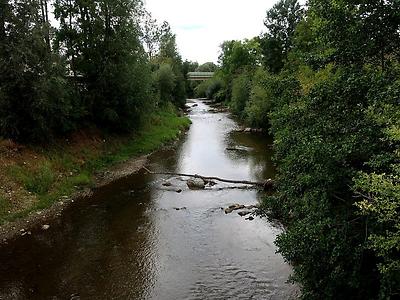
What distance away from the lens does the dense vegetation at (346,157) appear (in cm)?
898

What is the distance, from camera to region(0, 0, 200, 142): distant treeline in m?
23.7

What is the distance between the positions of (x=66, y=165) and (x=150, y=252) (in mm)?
13253

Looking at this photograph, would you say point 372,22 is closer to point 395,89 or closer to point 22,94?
point 395,89

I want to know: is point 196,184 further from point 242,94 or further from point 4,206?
point 242,94

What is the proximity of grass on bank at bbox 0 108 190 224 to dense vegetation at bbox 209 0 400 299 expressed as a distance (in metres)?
14.1

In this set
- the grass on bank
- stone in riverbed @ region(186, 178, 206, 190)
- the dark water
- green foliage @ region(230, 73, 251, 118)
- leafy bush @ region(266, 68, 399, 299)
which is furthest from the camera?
green foliage @ region(230, 73, 251, 118)

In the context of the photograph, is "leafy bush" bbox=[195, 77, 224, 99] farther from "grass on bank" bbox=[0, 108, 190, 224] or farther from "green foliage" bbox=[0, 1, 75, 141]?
"green foliage" bbox=[0, 1, 75, 141]

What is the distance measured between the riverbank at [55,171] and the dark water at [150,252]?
1.46 metres

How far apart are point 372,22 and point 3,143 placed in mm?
21842

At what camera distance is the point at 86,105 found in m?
33.2

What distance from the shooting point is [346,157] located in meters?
10.4

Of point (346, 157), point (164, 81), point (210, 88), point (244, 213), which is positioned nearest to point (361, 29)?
point (346, 157)

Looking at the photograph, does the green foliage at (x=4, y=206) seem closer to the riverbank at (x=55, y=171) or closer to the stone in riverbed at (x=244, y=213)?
the riverbank at (x=55, y=171)

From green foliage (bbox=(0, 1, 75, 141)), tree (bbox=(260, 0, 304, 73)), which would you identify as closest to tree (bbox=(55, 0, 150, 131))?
green foliage (bbox=(0, 1, 75, 141))
